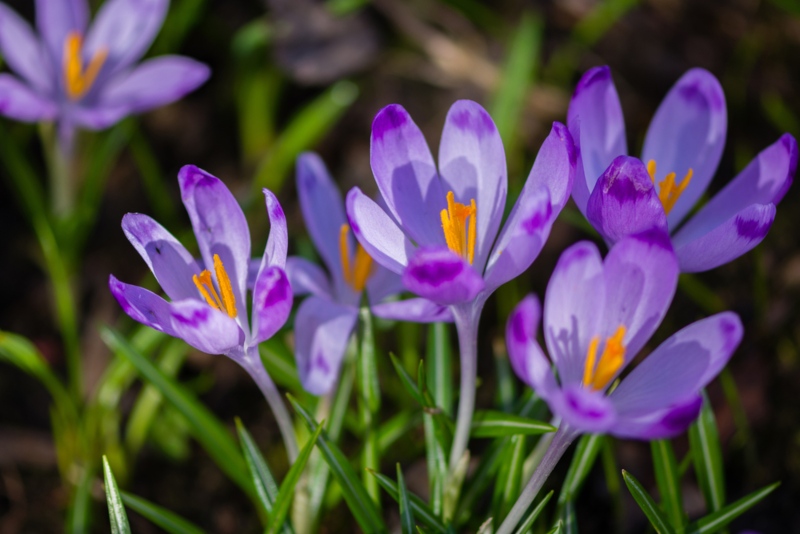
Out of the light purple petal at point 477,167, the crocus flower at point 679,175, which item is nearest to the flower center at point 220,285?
the light purple petal at point 477,167

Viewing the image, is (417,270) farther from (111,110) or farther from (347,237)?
(111,110)

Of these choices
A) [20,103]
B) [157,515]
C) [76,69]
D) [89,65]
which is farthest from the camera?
[89,65]

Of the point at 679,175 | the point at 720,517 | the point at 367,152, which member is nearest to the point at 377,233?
the point at 679,175

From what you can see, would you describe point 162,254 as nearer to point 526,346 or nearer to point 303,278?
point 303,278

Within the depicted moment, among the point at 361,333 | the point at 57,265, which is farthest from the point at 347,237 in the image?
the point at 57,265

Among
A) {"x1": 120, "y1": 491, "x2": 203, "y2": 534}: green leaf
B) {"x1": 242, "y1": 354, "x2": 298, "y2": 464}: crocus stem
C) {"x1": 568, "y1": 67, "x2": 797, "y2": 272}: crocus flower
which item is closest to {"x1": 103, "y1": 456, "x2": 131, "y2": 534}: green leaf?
{"x1": 120, "y1": 491, "x2": 203, "y2": 534}: green leaf

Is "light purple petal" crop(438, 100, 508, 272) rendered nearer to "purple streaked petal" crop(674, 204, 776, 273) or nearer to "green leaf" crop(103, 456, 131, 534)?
"purple streaked petal" crop(674, 204, 776, 273)
